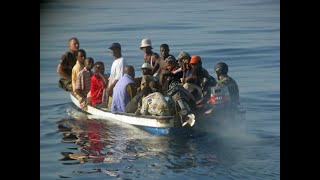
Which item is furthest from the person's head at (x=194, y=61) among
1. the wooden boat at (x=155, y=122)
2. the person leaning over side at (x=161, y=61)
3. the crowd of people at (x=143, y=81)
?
the wooden boat at (x=155, y=122)

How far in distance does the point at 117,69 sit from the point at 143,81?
8.1 inches

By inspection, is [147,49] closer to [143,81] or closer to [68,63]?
[143,81]

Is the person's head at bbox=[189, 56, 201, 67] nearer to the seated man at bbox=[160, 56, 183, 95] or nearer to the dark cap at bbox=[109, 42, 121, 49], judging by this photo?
the seated man at bbox=[160, 56, 183, 95]

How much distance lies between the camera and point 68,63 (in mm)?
6488

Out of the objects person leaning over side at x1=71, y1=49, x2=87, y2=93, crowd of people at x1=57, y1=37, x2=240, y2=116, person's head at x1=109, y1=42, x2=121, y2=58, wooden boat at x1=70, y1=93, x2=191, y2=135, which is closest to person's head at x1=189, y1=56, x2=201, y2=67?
crowd of people at x1=57, y1=37, x2=240, y2=116

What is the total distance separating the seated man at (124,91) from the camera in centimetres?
632

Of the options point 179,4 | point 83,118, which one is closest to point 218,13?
point 179,4

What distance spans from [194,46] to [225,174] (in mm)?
820

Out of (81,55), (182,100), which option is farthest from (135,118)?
(81,55)

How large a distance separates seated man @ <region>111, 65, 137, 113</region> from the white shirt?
0.03m

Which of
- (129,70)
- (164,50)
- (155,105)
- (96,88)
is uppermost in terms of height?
(164,50)

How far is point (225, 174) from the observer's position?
6172 millimetres

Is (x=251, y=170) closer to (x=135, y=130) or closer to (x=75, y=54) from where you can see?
(x=135, y=130)

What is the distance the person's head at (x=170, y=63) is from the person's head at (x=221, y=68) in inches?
9.8
